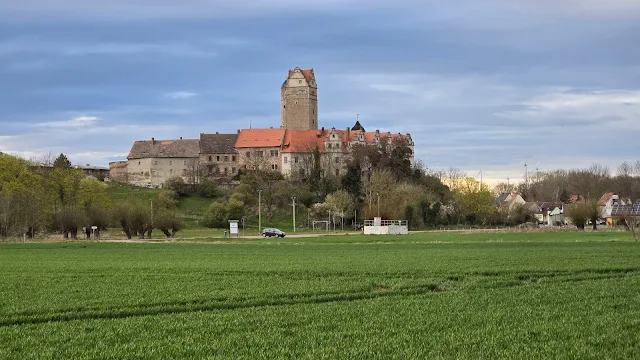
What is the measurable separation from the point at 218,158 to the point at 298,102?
23291 millimetres

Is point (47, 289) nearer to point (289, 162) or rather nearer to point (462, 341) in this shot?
point (462, 341)

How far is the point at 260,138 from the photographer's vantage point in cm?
16888

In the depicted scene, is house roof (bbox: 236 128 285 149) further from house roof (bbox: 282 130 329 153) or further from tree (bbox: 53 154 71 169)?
tree (bbox: 53 154 71 169)

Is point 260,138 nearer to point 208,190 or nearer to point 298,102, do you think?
point 298,102

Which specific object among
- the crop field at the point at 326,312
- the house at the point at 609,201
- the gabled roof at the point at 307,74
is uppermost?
the gabled roof at the point at 307,74

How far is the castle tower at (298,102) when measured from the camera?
179375 millimetres

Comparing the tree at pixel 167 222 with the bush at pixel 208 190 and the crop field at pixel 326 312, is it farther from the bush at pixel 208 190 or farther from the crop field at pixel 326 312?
the crop field at pixel 326 312

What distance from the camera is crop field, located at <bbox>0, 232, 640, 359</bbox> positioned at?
15703 mm

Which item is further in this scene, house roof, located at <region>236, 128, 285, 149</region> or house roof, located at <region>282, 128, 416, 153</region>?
house roof, located at <region>236, 128, 285, 149</region>

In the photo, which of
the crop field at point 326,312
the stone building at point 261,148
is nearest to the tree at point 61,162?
the stone building at point 261,148

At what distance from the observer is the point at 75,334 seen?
58.0 ft

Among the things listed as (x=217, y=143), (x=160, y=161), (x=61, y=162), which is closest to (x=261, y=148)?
(x=217, y=143)

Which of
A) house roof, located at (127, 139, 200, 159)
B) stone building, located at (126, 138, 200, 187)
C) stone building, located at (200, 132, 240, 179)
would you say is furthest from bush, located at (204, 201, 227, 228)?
house roof, located at (127, 139, 200, 159)

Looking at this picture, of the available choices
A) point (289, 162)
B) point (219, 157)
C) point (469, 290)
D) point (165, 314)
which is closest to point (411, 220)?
point (289, 162)
